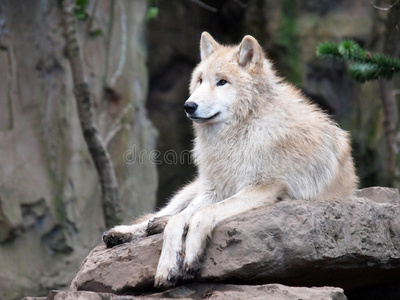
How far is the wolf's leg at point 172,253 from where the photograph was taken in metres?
5.20

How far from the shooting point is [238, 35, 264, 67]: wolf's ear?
6.36 m

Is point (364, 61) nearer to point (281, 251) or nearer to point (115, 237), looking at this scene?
point (281, 251)

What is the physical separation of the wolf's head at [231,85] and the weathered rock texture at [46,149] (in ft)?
11.4

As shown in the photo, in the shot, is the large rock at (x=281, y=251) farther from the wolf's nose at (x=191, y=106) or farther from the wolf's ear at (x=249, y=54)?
the wolf's ear at (x=249, y=54)

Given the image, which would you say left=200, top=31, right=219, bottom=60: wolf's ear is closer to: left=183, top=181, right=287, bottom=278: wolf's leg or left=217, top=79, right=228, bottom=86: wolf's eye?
left=217, top=79, right=228, bottom=86: wolf's eye

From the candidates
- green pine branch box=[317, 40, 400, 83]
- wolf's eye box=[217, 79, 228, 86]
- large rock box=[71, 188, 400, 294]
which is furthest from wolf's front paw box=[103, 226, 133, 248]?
green pine branch box=[317, 40, 400, 83]

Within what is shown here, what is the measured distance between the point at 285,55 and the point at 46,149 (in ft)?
19.8

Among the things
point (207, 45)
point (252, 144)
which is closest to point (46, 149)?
point (207, 45)

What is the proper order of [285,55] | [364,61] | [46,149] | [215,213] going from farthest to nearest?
[285,55], [46,149], [364,61], [215,213]

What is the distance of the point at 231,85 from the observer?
6336 millimetres

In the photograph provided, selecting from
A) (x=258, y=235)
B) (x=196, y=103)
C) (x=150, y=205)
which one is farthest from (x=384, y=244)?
(x=150, y=205)

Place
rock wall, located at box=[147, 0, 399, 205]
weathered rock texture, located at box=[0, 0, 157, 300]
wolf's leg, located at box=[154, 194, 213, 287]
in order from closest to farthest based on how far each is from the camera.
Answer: wolf's leg, located at box=[154, 194, 213, 287], weathered rock texture, located at box=[0, 0, 157, 300], rock wall, located at box=[147, 0, 399, 205]

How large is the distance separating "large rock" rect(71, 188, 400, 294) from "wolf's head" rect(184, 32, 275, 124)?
1190 mm

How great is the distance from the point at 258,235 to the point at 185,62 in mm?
10494
